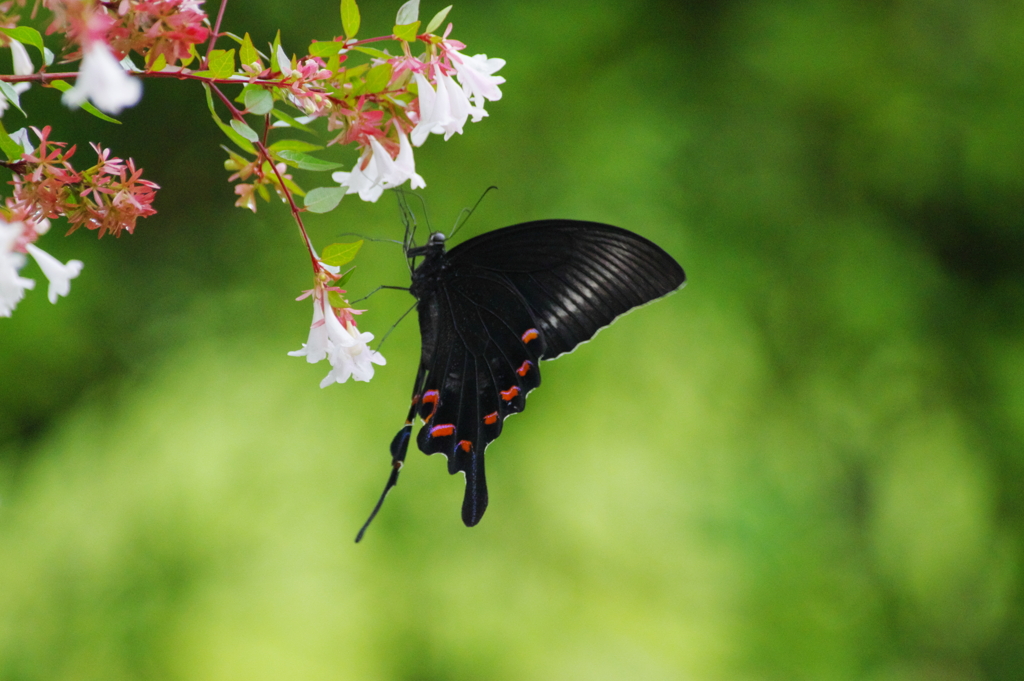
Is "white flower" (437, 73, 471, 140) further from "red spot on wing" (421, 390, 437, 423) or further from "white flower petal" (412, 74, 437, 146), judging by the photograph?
"red spot on wing" (421, 390, 437, 423)

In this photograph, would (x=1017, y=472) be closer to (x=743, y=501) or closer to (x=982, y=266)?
(x=982, y=266)

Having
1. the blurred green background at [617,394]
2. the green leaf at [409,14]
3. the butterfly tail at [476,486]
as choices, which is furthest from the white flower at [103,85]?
the blurred green background at [617,394]

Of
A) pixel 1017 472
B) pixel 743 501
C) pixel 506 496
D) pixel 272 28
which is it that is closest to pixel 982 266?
pixel 1017 472

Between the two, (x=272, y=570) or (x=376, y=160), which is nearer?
(x=376, y=160)

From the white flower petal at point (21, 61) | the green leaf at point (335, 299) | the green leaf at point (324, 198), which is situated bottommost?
the green leaf at point (335, 299)

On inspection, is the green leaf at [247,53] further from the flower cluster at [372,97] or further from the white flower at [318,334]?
the white flower at [318,334]

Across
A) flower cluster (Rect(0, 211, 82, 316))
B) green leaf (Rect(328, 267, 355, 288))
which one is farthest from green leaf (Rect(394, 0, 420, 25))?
flower cluster (Rect(0, 211, 82, 316))

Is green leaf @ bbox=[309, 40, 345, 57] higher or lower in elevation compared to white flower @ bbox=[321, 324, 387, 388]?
higher
